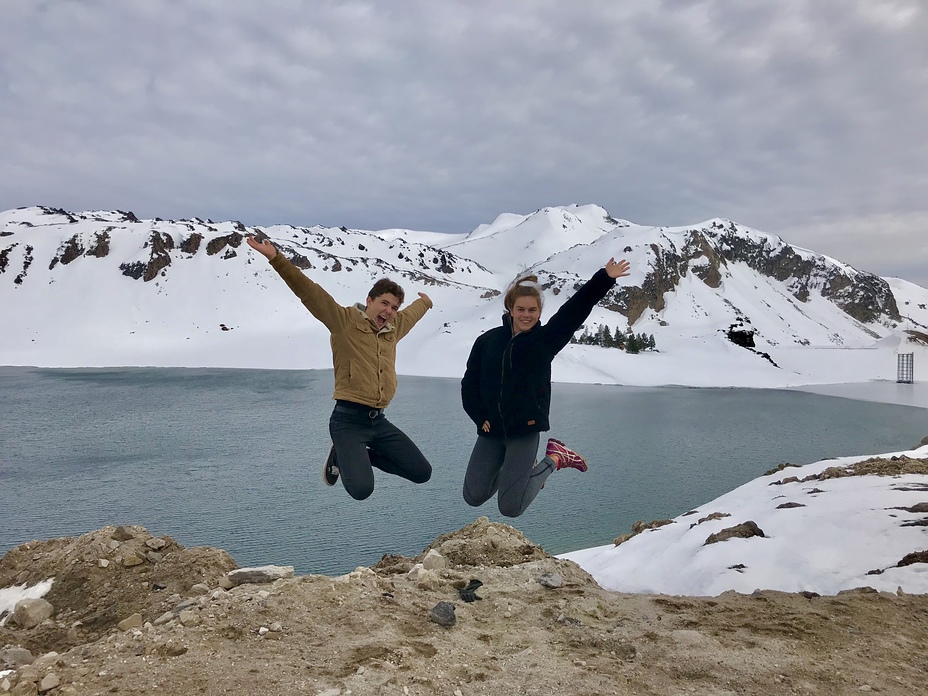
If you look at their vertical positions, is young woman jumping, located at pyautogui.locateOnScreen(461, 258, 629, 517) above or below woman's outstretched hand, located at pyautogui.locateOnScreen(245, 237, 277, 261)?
below

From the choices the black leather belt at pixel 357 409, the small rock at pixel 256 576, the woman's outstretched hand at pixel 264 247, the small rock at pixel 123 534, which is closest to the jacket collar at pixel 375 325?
the black leather belt at pixel 357 409

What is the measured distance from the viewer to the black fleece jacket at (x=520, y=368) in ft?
15.5

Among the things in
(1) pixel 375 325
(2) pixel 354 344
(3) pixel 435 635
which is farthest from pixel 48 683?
(1) pixel 375 325

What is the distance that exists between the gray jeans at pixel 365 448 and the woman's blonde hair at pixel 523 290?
4.52ft

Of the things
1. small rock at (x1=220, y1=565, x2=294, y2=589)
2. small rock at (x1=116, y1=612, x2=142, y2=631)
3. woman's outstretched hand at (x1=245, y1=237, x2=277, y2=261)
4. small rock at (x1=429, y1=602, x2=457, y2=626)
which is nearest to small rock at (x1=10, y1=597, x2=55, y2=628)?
small rock at (x1=116, y1=612, x2=142, y2=631)

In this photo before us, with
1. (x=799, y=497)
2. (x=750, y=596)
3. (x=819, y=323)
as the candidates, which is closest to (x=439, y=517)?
(x=799, y=497)

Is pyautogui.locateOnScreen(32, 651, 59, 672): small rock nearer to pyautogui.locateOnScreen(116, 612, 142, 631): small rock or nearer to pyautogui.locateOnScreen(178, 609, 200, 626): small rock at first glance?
pyautogui.locateOnScreen(178, 609, 200, 626): small rock

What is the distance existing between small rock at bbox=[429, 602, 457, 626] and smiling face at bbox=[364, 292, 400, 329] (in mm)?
3078

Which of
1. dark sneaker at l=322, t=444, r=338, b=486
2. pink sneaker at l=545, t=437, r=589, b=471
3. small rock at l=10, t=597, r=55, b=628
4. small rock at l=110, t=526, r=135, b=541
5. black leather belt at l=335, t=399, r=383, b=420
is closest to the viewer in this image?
black leather belt at l=335, t=399, r=383, b=420

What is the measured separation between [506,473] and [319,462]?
65.7 ft

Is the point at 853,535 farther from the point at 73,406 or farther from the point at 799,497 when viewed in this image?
the point at 73,406

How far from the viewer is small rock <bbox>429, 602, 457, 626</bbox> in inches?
228

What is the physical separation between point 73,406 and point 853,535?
43692 millimetres

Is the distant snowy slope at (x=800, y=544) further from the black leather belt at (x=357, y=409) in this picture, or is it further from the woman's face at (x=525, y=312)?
the black leather belt at (x=357, y=409)
